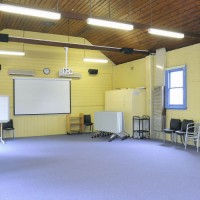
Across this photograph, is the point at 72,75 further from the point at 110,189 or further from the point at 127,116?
the point at 110,189

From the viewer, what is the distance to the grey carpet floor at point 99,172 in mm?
3638

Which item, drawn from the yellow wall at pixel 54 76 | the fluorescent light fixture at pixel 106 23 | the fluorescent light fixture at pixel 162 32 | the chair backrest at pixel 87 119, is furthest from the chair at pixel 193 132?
the yellow wall at pixel 54 76

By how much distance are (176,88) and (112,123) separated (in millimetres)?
2550

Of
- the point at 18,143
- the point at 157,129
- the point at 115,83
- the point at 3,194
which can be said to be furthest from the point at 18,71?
the point at 3,194

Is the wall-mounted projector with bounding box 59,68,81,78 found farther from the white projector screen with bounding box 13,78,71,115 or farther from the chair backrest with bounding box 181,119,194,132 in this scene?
the chair backrest with bounding box 181,119,194,132

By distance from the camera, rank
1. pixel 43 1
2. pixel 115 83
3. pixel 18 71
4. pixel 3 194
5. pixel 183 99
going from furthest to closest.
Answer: pixel 115 83
pixel 18 71
pixel 183 99
pixel 43 1
pixel 3 194

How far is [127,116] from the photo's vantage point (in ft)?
31.0

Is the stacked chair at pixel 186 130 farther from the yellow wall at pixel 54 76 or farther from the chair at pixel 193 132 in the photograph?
the yellow wall at pixel 54 76

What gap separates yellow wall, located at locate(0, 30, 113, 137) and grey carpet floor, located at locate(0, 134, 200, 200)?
253 centimetres

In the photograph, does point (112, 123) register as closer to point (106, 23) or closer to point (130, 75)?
point (130, 75)

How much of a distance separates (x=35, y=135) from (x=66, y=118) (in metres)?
1.41

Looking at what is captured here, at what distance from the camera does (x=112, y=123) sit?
355 inches

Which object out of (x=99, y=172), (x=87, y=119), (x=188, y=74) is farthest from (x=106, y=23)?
(x=87, y=119)

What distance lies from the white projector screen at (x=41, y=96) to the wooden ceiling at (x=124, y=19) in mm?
1998
